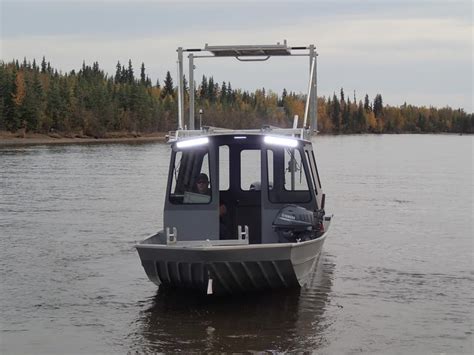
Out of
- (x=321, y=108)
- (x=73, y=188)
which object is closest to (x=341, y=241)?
(x=73, y=188)

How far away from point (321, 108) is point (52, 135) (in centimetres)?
9586

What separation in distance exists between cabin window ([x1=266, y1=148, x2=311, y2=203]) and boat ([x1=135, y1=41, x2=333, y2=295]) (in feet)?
0.06

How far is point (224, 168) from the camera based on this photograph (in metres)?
13.5

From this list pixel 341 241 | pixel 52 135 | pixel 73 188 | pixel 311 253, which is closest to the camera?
pixel 311 253

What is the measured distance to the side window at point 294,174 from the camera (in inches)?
535

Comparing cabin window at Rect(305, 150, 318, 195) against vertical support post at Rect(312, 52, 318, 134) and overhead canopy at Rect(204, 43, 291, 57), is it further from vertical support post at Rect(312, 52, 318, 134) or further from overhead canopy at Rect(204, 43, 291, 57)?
overhead canopy at Rect(204, 43, 291, 57)

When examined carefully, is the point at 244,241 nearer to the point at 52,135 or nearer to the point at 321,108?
the point at 52,135

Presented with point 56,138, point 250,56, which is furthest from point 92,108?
point 250,56

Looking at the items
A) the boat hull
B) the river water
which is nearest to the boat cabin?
the boat hull

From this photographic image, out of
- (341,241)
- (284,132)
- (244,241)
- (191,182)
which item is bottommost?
(341,241)

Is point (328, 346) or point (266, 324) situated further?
point (266, 324)

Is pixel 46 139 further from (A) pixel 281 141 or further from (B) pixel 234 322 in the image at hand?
(B) pixel 234 322

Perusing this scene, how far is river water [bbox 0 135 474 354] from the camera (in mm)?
11047

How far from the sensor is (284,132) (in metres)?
13.4
